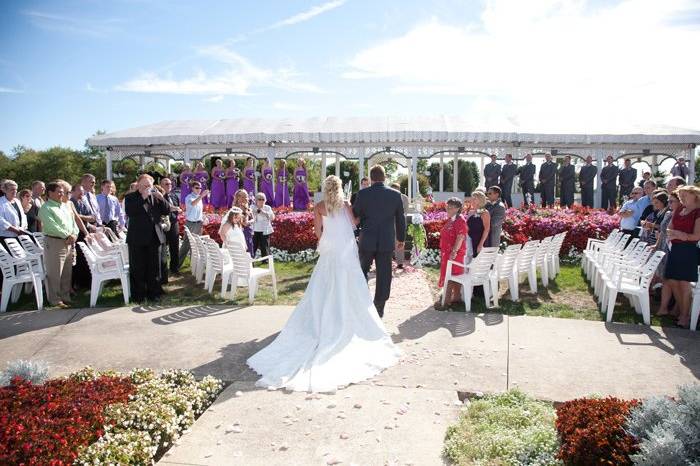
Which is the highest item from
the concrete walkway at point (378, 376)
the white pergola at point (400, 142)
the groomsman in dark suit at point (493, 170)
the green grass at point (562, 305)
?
the white pergola at point (400, 142)

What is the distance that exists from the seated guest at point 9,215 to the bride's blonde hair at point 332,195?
19.0 ft

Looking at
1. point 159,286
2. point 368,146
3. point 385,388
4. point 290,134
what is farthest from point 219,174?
point 385,388

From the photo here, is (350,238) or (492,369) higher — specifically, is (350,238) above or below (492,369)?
above

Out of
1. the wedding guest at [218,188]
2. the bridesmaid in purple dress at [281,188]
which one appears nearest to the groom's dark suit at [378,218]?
the wedding guest at [218,188]

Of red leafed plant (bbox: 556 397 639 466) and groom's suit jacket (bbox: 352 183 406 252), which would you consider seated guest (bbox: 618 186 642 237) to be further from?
red leafed plant (bbox: 556 397 639 466)

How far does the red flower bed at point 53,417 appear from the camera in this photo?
120 inches

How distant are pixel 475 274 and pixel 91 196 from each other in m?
7.37

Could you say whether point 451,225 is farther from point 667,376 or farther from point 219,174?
point 219,174

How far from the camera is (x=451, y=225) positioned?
24.7 feet

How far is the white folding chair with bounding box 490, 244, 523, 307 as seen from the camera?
7.63 m

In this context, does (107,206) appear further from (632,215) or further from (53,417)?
(632,215)

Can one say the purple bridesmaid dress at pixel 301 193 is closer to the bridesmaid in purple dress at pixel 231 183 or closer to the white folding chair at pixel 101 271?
the bridesmaid in purple dress at pixel 231 183

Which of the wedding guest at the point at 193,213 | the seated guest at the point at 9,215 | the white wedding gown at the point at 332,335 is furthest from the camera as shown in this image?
the wedding guest at the point at 193,213

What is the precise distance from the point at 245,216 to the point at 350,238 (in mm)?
4201
